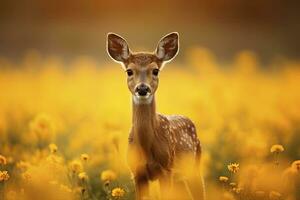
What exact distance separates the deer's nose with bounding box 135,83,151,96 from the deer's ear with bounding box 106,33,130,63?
1.52ft

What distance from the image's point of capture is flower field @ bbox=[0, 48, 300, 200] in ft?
24.4

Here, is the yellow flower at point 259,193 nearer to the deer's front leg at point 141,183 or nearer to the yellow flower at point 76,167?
the deer's front leg at point 141,183

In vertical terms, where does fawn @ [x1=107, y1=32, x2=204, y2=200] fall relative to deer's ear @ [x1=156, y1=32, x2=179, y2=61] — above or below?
below

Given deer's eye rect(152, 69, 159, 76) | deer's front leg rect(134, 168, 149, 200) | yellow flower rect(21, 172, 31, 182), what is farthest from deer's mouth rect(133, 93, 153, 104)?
yellow flower rect(21, 172, 31, 182)

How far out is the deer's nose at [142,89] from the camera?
7.05 meters

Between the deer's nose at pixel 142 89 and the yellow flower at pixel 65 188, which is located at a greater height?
the deer's nose at pixel 142 89

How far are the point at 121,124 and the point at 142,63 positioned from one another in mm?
3013

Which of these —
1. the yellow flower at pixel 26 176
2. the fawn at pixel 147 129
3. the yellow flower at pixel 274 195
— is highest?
the fawn at pixel 147 129

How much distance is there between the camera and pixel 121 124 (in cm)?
1028

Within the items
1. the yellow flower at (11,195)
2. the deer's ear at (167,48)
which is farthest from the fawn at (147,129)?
the yellow flower at (11,195)

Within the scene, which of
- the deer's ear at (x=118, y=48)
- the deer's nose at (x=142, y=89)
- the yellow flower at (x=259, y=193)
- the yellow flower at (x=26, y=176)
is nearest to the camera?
the deer's nose at (x=142, y=89)

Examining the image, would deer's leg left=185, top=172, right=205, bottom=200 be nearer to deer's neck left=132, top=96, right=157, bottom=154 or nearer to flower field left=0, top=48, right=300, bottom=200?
flower field left=0, top=48, right=300, bottom=200

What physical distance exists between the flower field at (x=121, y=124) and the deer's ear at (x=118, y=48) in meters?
0.73

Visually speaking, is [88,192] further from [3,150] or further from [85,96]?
[85,96]
